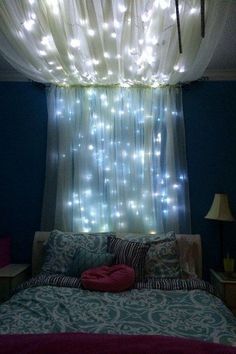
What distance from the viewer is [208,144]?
3363mm

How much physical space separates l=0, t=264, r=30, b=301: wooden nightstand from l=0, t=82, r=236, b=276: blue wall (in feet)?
1.02

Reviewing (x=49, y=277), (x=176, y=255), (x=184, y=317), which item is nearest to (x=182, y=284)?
(x=176, y=255)

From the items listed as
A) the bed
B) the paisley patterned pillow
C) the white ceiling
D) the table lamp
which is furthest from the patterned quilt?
the white ceiling

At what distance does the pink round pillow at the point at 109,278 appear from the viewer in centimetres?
231

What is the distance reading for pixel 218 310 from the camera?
1.97 m

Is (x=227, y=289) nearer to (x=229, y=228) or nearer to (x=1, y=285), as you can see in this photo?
(x=229, y=228)

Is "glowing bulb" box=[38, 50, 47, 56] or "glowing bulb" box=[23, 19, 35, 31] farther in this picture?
"glowing bulb" box=[38, 50, 47, 56]

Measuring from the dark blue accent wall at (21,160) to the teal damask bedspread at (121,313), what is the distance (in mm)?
1149

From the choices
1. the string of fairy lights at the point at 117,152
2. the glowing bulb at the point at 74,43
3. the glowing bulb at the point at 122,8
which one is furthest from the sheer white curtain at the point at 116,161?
the glowing bulb at the point at 122,8

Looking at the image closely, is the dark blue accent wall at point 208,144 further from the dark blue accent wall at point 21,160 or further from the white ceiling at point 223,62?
the dark blue accent wall at point 21,160

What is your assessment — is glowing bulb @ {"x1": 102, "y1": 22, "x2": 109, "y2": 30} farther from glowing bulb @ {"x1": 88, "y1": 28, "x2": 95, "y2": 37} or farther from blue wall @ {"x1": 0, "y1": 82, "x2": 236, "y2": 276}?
blue wall @ {"x1": 0, "y1": 82, "x2": 236, "y2": 276}

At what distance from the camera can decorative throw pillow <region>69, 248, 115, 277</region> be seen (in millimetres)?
2584

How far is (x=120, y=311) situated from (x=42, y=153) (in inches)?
79.1

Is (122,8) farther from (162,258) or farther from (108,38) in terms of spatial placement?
(162,258)
